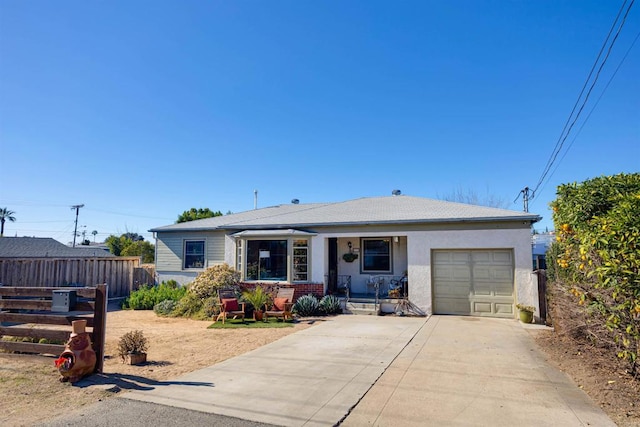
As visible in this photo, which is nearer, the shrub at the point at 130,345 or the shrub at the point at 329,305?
the shrub at the point at 130,345

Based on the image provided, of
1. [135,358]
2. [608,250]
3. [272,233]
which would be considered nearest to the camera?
[608,250]

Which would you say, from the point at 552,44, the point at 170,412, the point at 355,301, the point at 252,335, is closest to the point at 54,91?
the point at 252,335

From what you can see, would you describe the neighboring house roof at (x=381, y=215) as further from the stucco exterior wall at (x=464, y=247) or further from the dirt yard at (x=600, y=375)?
the dirt yard at (x=600, y=375)

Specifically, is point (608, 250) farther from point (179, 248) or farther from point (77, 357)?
point (179, 248)

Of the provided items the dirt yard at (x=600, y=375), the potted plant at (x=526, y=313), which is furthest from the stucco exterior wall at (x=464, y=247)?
the dirt yard at (x=600, y=375)

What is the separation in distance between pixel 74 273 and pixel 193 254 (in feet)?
16.1

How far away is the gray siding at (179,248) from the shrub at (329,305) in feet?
19.1

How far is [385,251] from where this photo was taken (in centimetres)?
1508

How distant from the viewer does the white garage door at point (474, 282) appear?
11.8 metres

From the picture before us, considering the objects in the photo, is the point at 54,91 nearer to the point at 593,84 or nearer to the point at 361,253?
the point at 361,253

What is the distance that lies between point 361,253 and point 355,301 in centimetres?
264

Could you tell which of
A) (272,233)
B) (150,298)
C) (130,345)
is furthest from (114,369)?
(150,298)

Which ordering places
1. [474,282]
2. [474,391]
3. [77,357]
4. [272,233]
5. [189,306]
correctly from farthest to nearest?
[272,233] → [189,306] → [474,282] → [77,357] → [474,391]

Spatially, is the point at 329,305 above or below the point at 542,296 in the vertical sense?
below
